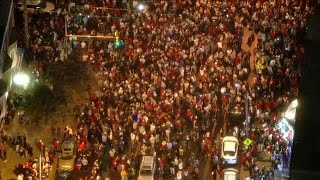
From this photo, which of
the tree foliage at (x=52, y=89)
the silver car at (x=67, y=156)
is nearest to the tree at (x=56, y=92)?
the tree foliage at (x=52, y=89)

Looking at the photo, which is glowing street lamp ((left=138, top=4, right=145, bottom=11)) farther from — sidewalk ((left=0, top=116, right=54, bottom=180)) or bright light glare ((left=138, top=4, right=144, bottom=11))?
sidewalk ((left=0, top=116, right=54, bottom=180))

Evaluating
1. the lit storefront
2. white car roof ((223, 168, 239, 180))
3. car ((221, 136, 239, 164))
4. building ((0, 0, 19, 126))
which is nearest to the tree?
building ((0, 0, 19, 126))

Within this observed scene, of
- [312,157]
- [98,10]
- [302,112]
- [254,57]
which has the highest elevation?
[98,10]

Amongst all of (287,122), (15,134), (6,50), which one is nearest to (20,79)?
(6,50)

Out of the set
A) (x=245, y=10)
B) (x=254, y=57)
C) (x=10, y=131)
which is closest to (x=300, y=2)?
(x=245, y=10)

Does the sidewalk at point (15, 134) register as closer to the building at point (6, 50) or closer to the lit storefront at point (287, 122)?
the building at point (6, 50)

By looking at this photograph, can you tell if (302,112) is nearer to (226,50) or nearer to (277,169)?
(277,169)
